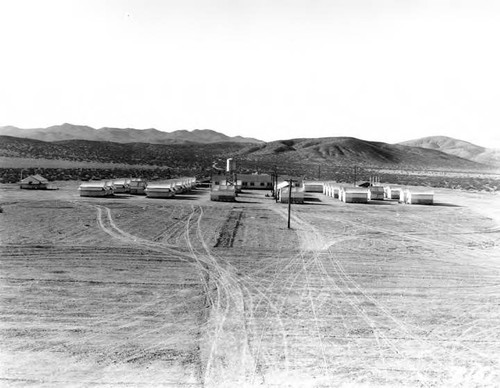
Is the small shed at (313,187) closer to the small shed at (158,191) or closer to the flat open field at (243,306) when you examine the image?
the small shed at (158,191)

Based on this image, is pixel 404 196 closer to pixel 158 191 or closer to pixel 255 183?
pixel 255 183

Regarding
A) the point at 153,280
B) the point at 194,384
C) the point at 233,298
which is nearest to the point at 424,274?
the point at 233,298

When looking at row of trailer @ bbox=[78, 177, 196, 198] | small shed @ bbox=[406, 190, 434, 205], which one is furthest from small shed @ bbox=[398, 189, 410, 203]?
row of trailer @ bbox=[78, 177, 196, 198]

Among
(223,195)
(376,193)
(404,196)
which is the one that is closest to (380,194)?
(376,193)

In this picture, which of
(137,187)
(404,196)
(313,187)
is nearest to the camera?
(404,196)

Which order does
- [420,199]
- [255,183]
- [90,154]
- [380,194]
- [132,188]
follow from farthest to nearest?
[90,154]
[255,183]
[380,194]
[132,188]
[420,199]

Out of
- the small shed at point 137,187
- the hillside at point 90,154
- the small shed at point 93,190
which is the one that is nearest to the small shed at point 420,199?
the small shed at point 137,187

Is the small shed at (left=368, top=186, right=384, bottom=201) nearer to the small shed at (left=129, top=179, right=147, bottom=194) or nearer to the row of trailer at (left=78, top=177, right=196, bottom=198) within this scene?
the row of trailer at (left=78, top=177, right=196, bottom=198)
